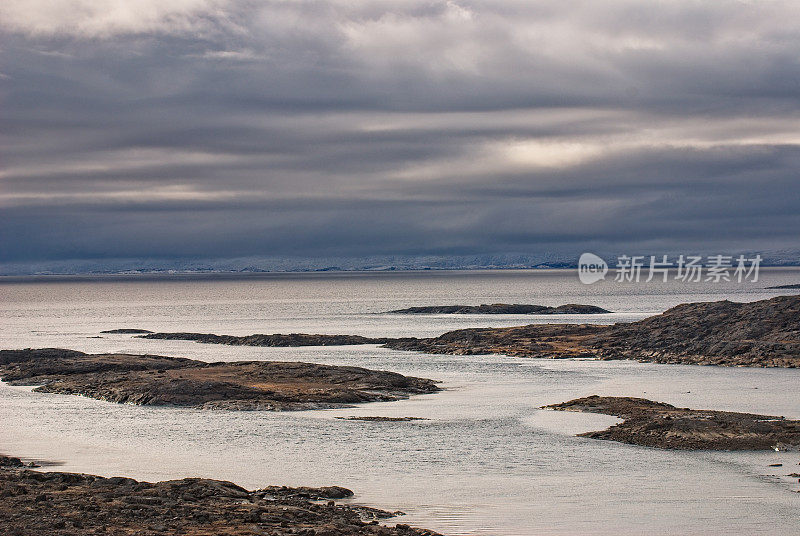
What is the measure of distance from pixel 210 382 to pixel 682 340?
4887 cm

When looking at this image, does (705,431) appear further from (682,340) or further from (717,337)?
(682,340)

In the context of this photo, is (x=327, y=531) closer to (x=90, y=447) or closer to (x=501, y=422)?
(x=90, y=447)

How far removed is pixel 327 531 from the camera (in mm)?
25094

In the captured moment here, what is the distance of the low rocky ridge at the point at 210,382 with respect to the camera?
5881cm

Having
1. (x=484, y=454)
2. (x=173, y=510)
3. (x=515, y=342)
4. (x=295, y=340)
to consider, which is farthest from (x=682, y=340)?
(x=173, y=510)

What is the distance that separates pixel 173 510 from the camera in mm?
27031

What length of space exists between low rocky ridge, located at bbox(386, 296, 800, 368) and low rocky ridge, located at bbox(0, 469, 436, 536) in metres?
60.1

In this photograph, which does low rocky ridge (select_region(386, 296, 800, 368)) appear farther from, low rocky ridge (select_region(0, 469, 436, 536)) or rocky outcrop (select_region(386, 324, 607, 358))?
low rocky ridge (select_region(0, 469, 436, 536))

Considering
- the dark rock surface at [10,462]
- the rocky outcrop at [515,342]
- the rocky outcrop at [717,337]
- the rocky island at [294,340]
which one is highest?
the rocky outcrop at [717,337]

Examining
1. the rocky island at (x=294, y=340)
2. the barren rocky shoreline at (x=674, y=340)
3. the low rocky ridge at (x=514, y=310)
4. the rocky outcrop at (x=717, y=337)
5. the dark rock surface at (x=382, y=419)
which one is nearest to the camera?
the dark rock surface at (x=382, y=419)

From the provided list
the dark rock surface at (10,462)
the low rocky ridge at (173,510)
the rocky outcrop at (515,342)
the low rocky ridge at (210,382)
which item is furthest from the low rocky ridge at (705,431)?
the rocky outcrop at (515,342)

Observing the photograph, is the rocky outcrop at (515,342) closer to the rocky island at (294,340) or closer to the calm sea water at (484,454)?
the rocky island at (294,340)

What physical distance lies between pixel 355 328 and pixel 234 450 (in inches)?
3947

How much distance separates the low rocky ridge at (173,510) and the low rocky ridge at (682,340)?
2368 inches
